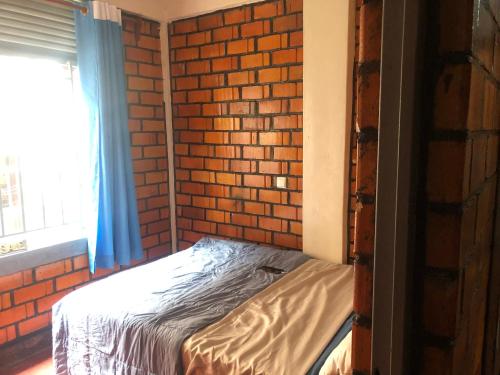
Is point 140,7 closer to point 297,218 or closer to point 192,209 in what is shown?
point 192,209

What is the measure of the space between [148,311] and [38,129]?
1.51 metres

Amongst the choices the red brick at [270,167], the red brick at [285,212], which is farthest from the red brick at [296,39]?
the red brick at [285,212]

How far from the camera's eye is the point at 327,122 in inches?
96.7

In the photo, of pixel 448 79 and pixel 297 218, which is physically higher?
pixel 448 79

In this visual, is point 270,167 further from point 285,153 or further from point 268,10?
point 268,10

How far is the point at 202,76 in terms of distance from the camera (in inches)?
121

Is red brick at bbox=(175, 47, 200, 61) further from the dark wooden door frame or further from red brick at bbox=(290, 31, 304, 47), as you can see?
the dark wooden door frame

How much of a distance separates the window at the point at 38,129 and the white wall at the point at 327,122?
1550 millimetres

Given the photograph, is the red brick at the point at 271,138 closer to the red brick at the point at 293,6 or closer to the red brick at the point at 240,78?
the red brick at the point at 240,78

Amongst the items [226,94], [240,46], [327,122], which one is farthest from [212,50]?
[327,122]

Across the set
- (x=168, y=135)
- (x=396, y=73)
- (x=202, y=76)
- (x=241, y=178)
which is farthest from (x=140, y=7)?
(x=396, y=73)

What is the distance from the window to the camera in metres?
2.34

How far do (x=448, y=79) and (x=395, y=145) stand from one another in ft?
0.36

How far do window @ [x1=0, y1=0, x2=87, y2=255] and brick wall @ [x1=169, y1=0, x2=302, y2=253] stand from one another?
0.88m
